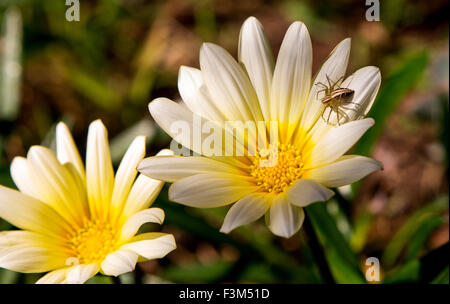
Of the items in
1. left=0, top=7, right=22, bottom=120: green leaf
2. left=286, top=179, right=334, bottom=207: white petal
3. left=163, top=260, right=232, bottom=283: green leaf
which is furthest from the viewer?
left=0, top=7, right=22, bottom=120: green leaf

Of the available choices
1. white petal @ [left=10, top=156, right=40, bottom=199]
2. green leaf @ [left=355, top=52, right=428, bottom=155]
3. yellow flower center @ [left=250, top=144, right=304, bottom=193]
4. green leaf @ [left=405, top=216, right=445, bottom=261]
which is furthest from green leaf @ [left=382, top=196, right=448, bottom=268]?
white petal @ [left=10, top=156, right=40, bottom=199]

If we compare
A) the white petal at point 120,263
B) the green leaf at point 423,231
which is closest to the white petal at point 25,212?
the white petal at point 120,263

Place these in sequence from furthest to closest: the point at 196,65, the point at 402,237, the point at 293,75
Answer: the point at 196,65, the point at 402,237, the point at 293,75

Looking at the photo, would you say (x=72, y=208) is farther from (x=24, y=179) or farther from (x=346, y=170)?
(x=346, y=170)

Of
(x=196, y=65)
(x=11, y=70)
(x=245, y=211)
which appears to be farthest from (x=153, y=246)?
(x=196, y=65)

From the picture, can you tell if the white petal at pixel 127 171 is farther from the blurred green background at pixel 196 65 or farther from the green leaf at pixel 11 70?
the green leaf at pixel 11 70

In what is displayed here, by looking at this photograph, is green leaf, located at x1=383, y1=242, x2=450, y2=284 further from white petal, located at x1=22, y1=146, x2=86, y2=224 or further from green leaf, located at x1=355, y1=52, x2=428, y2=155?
white petal, located at x1=22, y1=146, x2=86, y2=224
